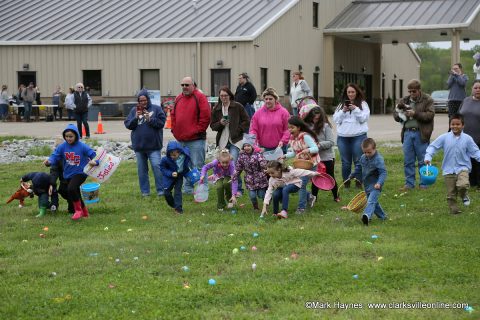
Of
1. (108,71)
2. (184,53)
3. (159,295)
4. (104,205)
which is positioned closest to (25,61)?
(108,71)

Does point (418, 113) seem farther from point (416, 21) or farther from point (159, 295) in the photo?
point (416, 21)

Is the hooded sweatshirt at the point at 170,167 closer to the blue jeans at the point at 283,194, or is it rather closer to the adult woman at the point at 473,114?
the blue jeans at the point at 283,194

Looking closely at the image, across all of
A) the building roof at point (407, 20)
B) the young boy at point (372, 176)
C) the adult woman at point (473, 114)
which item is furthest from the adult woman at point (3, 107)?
the young boy at point (372, 176)

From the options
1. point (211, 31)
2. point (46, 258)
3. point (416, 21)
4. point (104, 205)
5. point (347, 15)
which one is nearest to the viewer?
point (46, 258)

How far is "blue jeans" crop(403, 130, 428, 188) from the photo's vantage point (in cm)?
1323

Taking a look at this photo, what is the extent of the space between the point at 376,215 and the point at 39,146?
13.5 metres

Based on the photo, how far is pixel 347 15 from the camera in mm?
45344

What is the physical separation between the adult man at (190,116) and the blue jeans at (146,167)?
0.51 meters

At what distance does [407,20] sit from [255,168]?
32.0 meters

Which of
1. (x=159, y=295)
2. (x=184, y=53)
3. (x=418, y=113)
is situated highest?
(x=184, y=53)

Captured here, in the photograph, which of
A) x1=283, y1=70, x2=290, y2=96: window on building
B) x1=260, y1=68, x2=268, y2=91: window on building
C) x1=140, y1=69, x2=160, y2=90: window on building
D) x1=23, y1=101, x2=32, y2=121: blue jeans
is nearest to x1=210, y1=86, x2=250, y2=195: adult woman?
x1=23, y1=101, x2=32, y2=121: blue jeans

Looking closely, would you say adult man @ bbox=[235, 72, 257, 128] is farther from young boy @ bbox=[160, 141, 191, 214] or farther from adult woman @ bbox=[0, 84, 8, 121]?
adult woman @ bbox=[0, 84, 8, 121]

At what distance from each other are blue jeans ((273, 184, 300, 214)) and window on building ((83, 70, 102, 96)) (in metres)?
29.4

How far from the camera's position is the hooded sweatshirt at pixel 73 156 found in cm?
1182
